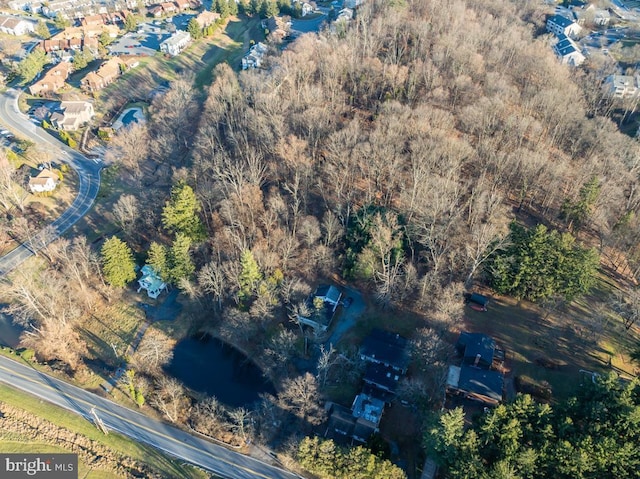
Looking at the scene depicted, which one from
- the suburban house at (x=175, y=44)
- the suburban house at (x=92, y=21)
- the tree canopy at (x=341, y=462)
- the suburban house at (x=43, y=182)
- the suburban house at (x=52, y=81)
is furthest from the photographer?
the suburban house at (x=92, y=21)

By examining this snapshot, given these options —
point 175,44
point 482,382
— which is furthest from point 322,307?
point 175,44

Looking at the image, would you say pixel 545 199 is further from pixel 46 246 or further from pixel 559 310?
pixel 46 246

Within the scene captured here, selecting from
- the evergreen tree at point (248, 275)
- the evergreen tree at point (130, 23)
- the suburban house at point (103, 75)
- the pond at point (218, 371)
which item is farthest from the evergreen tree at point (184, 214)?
the evergreen tree at point (130, 23)

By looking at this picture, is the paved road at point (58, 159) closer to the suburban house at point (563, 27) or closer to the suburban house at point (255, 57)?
the suburban house at point (255, 57)

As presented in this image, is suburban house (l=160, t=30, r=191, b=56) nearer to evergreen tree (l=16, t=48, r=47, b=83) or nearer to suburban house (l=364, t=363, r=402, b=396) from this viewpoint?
evergreen tree (l=16, t=48, r=47, b=83)

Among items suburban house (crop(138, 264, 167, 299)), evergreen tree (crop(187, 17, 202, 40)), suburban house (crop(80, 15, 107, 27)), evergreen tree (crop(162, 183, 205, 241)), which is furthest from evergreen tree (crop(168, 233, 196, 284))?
suburban house (crop(80, 15, 107, 27))

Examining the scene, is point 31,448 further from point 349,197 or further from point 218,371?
point 349,197
